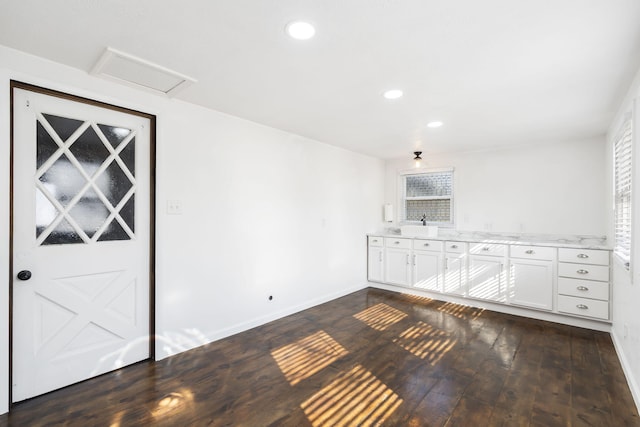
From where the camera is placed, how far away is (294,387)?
93.2 inches

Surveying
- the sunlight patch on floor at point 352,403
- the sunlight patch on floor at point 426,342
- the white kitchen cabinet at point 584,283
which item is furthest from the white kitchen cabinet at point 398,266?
the sunlight patch on floor at point 352,403

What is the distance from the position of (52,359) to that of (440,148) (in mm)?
4909

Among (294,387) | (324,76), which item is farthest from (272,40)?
(294,387)

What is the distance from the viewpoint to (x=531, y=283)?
3.92 m

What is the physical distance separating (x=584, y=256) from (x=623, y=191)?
1.00 m

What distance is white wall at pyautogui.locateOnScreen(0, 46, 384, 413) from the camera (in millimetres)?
2348

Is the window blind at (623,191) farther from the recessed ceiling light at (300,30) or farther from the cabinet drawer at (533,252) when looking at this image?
the recessed ceiling light at (300,30)

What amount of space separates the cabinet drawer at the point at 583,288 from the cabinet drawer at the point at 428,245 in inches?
56.5

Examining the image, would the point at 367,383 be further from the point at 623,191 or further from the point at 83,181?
the point at 623,191

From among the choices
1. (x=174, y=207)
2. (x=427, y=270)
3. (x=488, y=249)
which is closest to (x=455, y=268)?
(x=427, y=270)

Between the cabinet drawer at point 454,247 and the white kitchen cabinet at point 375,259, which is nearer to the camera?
the cabinet drawer at point 454,247

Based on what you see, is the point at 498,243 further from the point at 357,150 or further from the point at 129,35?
the point at 129,35

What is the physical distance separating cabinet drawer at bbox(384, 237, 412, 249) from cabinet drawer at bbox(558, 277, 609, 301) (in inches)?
75.4

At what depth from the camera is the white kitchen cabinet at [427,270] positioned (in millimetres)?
4636
